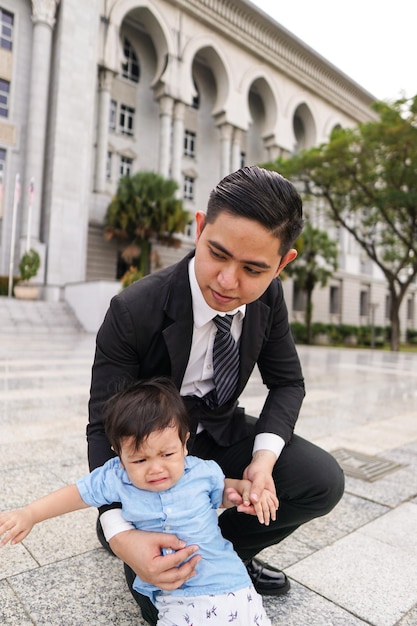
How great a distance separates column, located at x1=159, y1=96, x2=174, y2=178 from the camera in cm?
2441

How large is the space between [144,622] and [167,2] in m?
28.0

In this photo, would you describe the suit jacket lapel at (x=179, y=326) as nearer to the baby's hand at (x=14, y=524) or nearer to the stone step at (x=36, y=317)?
the baby's hand at (x=14, y=524)

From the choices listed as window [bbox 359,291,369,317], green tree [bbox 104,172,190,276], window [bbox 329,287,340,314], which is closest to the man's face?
green tree [bbox 104,172,190,276]

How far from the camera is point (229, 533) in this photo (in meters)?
1.83

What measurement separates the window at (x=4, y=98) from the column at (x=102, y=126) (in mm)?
4594

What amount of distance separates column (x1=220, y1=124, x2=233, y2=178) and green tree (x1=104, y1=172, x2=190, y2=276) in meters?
7.15

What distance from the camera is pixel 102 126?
22578 millimetres

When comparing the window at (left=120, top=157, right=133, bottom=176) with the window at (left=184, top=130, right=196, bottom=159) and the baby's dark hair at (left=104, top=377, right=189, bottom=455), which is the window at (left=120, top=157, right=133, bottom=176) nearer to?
the window at (left=184, top=130, right=196, bottom=159)

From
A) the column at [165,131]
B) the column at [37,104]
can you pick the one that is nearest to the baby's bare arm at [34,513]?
the column at [37,104]

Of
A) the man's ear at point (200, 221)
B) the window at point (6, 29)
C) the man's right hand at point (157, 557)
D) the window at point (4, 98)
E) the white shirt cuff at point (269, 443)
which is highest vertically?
the window at point (6, 29)

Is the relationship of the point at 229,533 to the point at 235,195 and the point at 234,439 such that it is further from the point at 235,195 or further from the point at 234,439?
the point at 235,195

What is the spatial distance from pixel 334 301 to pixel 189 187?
15044 mm

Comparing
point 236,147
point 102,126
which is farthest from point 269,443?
point 236,147

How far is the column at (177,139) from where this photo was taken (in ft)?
81.3
